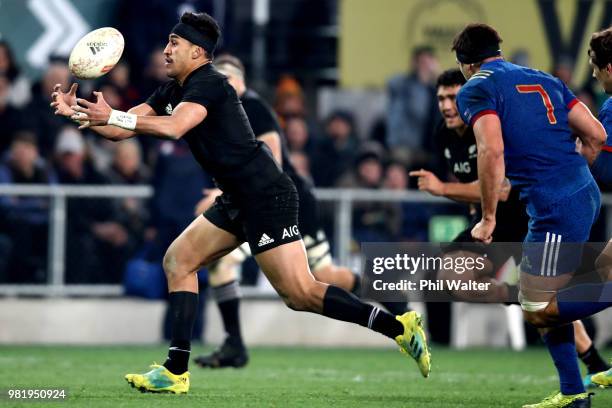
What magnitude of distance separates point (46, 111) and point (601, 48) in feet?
26.3

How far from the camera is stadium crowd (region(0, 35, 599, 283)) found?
47.0ft

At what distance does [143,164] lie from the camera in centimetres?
1583

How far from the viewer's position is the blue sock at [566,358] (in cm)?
818

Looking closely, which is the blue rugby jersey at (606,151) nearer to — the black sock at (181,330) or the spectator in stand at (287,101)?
the black sock at (181,330)

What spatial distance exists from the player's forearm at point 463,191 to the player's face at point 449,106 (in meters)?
0.63

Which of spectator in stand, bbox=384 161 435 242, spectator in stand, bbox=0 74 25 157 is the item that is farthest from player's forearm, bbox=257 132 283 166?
spectator in stand, bbox=0 74 25 157

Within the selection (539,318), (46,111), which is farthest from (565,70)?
(539,318)

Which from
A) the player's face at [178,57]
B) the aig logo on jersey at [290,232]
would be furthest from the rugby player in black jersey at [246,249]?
the player's face at [178,57]

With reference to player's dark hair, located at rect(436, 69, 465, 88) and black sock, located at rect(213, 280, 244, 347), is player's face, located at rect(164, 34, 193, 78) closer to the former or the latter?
player's dark hair, located at rect(436, 69, 465, 88)

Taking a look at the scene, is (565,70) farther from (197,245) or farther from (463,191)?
(197,245)

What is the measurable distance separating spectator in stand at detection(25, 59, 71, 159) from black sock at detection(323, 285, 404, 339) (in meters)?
6.81

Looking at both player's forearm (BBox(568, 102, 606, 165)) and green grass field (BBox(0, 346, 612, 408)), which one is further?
green grass field (BBox(0, 346, 612, 408))

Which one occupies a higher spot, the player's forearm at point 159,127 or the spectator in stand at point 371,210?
the player's forearm at point 159,127

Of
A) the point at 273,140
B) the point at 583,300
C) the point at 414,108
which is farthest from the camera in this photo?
the point at 414,108
